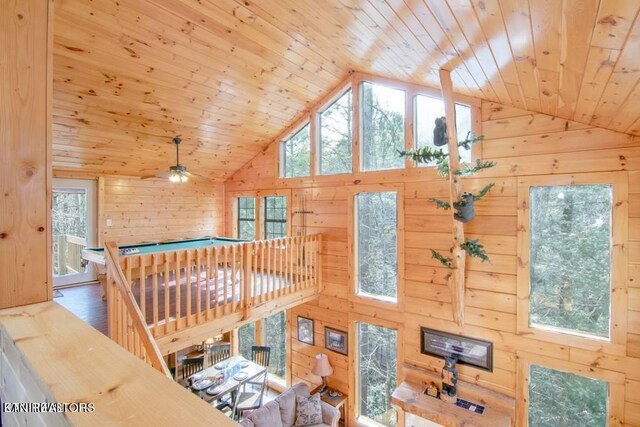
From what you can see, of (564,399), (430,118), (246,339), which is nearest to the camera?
(564,399)

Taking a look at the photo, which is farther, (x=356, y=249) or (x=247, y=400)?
(x=247, y=400)

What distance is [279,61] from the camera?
13.6 ft

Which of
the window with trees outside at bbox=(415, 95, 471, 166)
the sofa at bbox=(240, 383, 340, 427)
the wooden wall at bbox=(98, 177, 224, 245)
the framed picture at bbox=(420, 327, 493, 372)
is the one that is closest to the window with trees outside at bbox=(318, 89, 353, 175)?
the window with trees outside at bbox=(415, 95, 471, 166)

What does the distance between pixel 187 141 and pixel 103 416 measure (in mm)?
5432

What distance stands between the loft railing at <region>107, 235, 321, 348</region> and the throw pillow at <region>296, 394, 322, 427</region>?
160 cm

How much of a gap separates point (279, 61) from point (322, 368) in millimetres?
4584

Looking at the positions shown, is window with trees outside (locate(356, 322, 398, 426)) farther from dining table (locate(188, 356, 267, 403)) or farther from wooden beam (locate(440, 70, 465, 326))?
dining table (locate(188, 356, 267, 403))

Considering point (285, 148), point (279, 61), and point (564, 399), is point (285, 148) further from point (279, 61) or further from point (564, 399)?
point (564, 399)

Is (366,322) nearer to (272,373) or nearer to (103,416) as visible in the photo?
(272,373)

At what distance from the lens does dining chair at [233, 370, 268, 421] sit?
5316mm

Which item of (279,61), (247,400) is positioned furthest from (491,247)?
(247,400)

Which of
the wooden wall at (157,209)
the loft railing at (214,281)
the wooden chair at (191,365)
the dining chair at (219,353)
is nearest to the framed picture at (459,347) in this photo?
the loft railing at (214,281)

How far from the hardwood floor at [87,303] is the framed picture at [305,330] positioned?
3015 millimetres

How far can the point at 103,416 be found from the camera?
1.57ft
